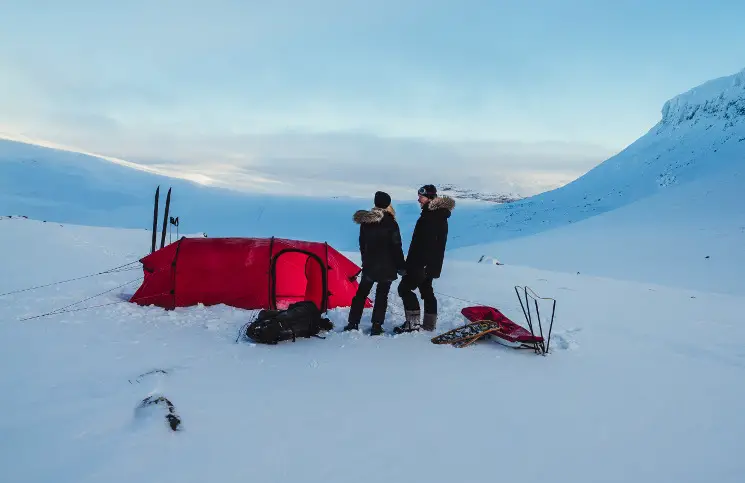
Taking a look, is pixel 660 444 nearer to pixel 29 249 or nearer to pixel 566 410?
pixel 566 410

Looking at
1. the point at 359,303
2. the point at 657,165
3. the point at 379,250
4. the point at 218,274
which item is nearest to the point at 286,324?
the point at 359,303

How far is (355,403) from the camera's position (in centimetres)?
422

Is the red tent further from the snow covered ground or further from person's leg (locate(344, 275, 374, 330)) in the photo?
person's leg (locate(344, 275, 374, 330))

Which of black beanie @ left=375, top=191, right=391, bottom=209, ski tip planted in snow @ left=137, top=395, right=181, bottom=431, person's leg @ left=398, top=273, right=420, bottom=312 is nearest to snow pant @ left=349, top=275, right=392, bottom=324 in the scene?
person's leg @ left=398, top=273, right=420, bottom=312

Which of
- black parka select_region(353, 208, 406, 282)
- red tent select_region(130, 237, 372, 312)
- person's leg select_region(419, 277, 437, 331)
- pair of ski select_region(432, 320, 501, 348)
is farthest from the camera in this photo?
red tent select_region(130, 237, 372, 312)

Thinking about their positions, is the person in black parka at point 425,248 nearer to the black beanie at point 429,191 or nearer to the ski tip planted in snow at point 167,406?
the black beanie at point 429,191

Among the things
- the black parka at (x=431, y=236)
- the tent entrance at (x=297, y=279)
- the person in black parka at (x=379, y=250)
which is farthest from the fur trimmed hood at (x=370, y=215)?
the tent entrance at (x=297, y=279)

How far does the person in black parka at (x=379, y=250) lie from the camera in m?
6.41

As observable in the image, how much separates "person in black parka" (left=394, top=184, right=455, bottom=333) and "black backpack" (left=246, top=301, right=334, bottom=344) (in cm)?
118

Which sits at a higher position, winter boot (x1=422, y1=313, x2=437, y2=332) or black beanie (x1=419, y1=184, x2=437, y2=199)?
black beanie (x1=419, y1=184, x2=437, y2=199)

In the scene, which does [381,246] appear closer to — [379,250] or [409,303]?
[379,250]

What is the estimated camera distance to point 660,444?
12.2 feet

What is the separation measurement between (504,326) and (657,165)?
182ft

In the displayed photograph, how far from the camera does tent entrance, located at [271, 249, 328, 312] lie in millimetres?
8039
